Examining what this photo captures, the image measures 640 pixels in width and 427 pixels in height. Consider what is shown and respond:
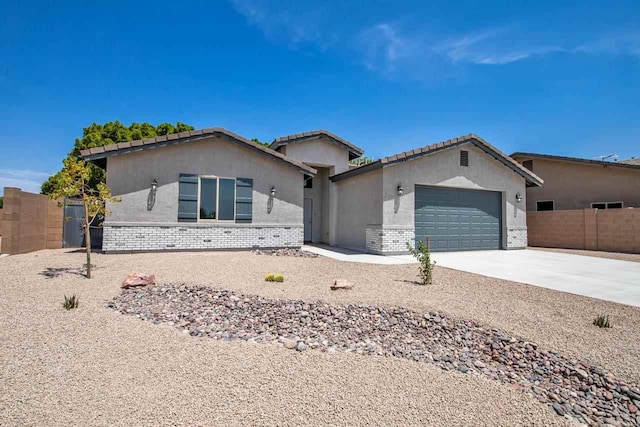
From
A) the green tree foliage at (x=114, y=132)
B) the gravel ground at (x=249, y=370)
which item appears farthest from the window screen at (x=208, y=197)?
the green tree foliage at (x=114, y=132)

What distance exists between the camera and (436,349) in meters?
3.74

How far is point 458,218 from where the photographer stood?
12977 millimetres

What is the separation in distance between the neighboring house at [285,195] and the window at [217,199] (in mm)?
35

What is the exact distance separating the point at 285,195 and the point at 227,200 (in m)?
2.21

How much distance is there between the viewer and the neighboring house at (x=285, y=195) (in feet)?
34.1

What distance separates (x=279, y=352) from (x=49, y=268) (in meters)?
6.87

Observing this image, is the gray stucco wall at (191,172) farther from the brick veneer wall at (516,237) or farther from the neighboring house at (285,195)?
the brick veneer wall at (516,237)

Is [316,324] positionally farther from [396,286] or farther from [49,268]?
[49,268]

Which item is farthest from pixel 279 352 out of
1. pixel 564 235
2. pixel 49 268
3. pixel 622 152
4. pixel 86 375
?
pixel 622 152

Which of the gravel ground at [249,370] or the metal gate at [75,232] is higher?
the metal gate at [75,232]

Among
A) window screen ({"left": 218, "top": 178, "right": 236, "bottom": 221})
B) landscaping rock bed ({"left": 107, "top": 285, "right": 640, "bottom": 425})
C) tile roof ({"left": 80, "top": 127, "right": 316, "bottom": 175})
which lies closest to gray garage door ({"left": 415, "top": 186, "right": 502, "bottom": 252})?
tile roof ({"left": 80, "top": 127, "right": 316, "bottom": 175})

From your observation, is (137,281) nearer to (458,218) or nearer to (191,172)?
(191,172)

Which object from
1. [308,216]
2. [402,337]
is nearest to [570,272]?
[402,337]

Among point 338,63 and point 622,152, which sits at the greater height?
point 338,63
